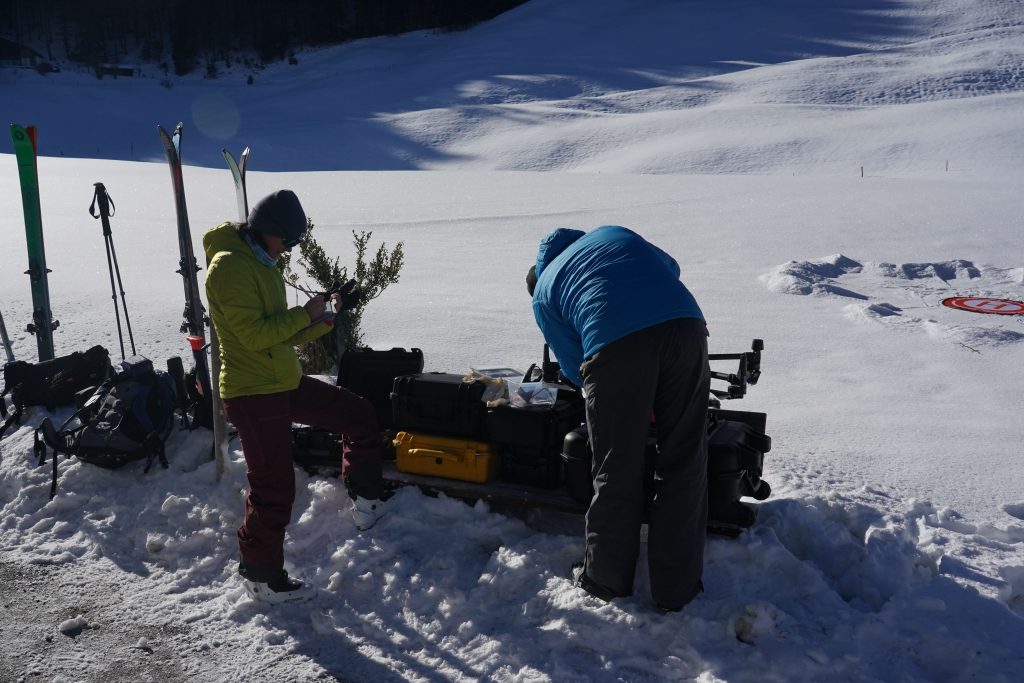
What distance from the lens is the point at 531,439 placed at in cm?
394

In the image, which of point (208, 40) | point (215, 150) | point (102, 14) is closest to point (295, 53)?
point (208, 40)

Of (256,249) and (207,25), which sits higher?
(207,25)

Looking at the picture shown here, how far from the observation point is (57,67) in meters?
52.5

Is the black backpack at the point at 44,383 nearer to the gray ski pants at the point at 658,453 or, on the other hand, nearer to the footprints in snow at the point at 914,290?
the gray ski pants at the point at 658,453

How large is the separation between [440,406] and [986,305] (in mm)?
6476

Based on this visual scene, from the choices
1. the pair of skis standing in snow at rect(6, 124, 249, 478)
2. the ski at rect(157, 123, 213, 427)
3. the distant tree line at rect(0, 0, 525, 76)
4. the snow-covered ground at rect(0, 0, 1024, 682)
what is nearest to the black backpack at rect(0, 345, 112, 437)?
the snow-covered ground at rect(0, 0, 1024, 682)

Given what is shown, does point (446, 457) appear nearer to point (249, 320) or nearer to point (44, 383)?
point (249, 320)

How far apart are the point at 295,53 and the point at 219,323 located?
2361 inches

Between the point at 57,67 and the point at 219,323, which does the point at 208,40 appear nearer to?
the point at 57,67

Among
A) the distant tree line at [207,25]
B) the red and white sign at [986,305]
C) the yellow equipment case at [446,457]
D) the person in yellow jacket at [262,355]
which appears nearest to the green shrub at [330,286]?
the yellow equipment case at [446,457]

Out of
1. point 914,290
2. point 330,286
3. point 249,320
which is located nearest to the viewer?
point 249,320

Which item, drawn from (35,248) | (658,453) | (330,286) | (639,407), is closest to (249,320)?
(639,407)

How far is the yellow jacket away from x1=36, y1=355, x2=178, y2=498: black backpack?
1406 millimetres

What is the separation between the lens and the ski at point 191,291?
4684mm
